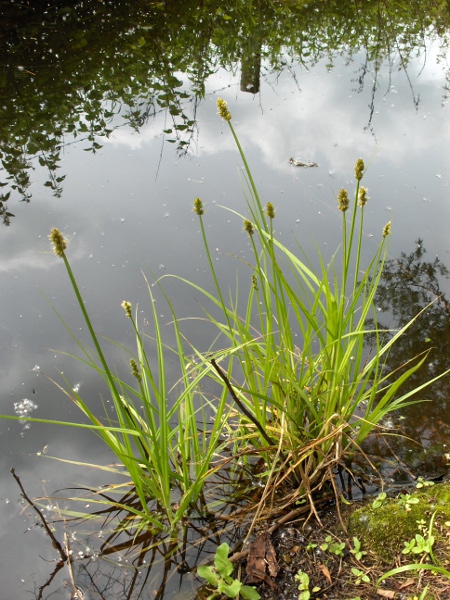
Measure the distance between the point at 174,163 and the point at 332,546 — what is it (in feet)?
11.3

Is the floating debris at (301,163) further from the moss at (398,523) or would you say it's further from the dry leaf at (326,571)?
the dry leaf at (326,571)

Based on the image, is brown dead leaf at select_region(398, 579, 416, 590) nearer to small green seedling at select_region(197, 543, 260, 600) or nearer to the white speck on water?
small green seedling at select_region(197, 543, 260, 600)

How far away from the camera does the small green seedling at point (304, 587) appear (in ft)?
4.77

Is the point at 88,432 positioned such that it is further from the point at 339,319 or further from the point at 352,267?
the point at 352,267

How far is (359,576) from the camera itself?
1482 mm

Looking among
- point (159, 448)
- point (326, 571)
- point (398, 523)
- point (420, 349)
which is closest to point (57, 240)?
point (159, 448)

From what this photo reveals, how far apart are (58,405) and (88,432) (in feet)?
0.81

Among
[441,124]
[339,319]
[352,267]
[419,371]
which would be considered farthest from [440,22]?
[339,319]

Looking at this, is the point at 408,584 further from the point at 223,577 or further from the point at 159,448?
the point at 159,448

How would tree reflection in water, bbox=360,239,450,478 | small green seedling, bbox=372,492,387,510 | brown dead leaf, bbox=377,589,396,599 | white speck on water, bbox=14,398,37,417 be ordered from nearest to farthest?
brown dead leaf, bbox=377,589,396,599 → small green seedling, bbox=372,492,387,510 → tree reflection in water, bbox=360,239,450,478 → white speck on water, bbox=14,398,37,417

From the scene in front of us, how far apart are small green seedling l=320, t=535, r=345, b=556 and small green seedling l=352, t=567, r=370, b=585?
0.08 metres

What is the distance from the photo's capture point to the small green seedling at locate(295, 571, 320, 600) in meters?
1.45

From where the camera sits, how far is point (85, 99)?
5.04 m

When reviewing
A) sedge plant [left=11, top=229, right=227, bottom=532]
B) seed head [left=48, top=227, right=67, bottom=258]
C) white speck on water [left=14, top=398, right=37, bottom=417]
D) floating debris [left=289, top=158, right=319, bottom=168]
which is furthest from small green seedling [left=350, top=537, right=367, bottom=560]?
floating debris [left=289, top=158, right=319, bottom=168]
